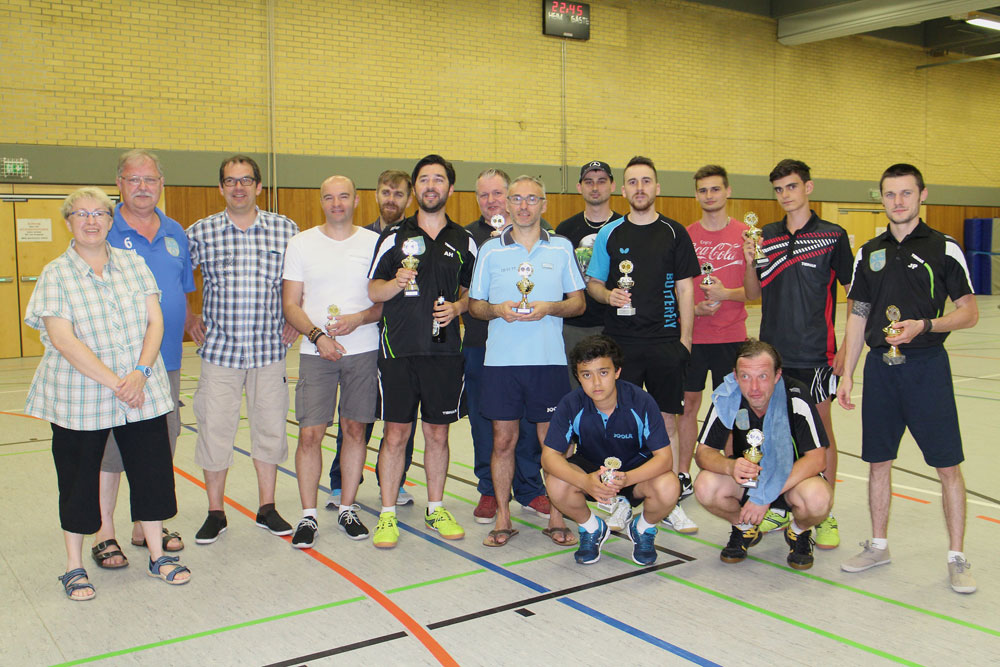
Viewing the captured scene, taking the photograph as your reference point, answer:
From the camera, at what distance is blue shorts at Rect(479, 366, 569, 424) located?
4574 millimetres

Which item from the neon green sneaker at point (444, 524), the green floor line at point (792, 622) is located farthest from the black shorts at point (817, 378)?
the neon green sneaker at point (444, 524)

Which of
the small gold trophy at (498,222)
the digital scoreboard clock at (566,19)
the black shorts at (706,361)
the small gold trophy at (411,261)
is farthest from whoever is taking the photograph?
the digital scoreboard clock at (566,19)

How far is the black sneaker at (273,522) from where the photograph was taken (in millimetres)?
4785

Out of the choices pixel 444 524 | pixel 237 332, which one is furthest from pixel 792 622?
pixel 237 332

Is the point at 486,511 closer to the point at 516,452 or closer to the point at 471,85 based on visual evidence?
the point at 516,452

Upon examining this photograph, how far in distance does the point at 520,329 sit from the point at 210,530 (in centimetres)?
207

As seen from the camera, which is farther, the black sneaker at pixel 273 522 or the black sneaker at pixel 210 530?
the black sneaker at pixel 273 522

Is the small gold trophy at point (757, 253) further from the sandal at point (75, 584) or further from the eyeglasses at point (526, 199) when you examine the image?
the sandal at point (75, 584)

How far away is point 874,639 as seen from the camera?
3324 mm

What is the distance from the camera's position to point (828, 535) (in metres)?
4.50

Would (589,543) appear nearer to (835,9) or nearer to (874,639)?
(874,639)

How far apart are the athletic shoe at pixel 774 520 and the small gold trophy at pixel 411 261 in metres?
2.17

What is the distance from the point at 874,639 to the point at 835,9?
18.0 meters

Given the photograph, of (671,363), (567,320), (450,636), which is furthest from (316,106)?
(450,636)
